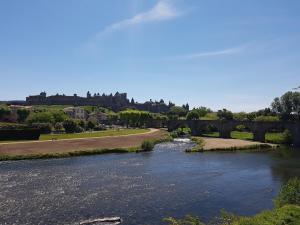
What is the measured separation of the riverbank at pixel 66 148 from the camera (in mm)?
69312

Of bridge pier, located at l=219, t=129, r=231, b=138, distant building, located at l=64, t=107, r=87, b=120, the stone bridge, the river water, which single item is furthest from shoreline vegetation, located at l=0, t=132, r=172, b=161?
distant building, located at l=64, t=107, r=87, b=120

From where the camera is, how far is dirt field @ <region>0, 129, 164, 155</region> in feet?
234

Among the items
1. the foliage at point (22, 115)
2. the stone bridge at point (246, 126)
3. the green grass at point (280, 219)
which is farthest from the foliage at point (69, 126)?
the green grass at point (280, 219)

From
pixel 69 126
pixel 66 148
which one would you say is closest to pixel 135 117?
pixel 69 126

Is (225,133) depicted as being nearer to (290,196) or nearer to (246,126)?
(246,126)

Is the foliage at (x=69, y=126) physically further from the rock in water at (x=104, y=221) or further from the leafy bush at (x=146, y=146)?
the rock in water at (x=104, y=221)

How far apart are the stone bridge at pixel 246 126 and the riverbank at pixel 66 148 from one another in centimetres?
3331

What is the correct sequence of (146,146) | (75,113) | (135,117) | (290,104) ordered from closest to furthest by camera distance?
(146,146), (290,104), (135,117), (75,113)

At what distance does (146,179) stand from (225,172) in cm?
1262

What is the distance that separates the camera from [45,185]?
4569 centimetres

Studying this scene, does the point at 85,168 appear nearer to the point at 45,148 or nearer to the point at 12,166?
the point at 12,166

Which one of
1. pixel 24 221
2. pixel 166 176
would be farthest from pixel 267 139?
pixel 24 221

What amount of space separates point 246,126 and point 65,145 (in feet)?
182

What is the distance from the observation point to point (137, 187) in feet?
149
